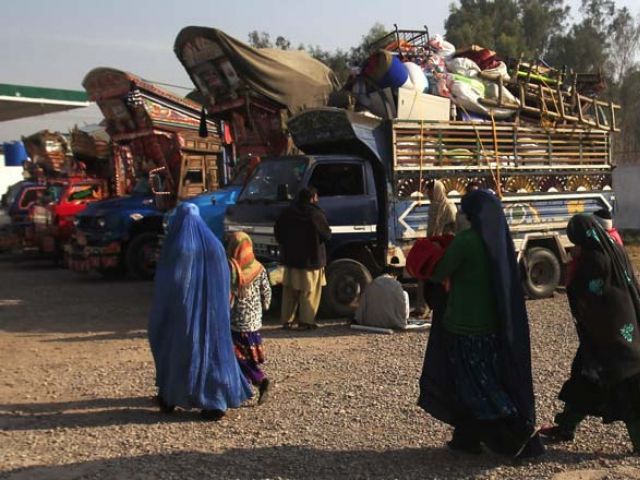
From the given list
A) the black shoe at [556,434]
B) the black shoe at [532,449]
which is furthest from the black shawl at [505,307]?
the black shoe at [556,434]

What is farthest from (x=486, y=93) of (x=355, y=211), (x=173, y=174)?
(x=173, y=174)

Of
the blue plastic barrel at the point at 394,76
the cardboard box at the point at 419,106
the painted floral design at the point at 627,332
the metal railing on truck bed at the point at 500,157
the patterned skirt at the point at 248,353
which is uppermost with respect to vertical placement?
the blue plastic barrel at the point at 394,76

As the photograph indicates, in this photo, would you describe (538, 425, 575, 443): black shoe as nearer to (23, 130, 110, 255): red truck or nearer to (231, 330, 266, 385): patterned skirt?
(231, 330, 266, 385): patterned skirt

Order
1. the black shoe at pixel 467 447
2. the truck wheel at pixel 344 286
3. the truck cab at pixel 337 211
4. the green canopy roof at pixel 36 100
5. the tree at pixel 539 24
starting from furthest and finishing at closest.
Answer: the tree at pixel 539 24, the green canopy roof at pixel 36 100, the truck wheel at pixel 344 286, the truck cab at pixel 337 211, the black shoe at pixel 467 447

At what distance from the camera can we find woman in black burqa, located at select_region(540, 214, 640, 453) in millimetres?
4098

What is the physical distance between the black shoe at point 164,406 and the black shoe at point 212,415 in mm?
228

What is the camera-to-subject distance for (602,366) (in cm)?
414

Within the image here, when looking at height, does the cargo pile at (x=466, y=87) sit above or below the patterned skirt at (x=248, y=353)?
above

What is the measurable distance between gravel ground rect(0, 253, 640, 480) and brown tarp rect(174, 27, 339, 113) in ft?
14.1

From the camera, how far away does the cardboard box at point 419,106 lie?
949 centimetres

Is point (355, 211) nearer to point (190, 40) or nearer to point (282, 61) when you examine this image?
point (282, 61)

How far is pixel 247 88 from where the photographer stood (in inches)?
444

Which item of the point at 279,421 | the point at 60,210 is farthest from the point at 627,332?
the point at 60,210

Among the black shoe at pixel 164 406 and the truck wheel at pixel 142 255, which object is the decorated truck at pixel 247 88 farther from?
the black shoe at pixel 164 406
